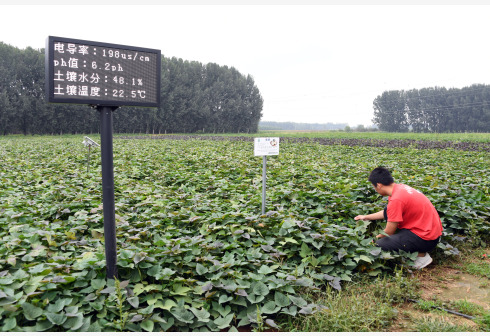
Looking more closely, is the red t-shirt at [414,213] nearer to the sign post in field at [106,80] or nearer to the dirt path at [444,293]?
the dirt path at [444,293]

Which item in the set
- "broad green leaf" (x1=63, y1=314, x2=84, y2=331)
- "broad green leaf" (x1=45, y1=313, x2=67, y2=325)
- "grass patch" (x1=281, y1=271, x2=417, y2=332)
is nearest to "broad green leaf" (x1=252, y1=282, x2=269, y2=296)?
"grass patch" (x1=281, y1=271, x2=417, y2=332)

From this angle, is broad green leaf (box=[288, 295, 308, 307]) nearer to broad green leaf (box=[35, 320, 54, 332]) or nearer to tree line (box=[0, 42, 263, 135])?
broad green leaf (box=[35, 320, 54, 332])

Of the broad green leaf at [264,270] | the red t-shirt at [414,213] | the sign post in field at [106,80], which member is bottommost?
the broad green leaf at [264,270]

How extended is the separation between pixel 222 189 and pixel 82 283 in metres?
3.88

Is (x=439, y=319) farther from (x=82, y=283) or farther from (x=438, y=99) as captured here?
(x=438, y=99)

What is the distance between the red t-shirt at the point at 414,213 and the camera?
4273 millimetres

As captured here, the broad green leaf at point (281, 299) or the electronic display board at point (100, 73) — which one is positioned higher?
the electronic display board at point (100, 73)

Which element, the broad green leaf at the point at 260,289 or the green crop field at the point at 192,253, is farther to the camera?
the broad green leaf at the point at 260,289

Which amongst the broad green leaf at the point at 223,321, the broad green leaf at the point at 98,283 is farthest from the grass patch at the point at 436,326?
the broad green leaf at the point at 98,283

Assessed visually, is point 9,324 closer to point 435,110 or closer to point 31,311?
point 31,311

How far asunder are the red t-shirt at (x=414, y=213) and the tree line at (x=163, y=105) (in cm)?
3463

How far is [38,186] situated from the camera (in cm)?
656

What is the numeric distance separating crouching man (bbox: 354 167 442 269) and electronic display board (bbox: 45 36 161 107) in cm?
311

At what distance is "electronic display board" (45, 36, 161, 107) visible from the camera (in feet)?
9.47
